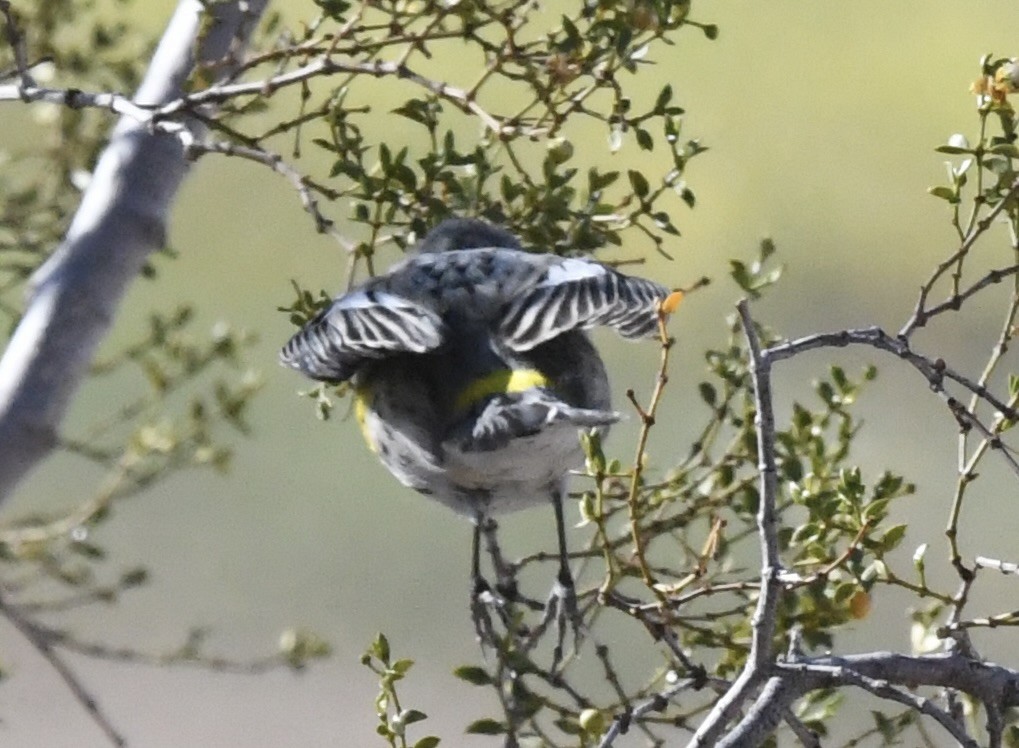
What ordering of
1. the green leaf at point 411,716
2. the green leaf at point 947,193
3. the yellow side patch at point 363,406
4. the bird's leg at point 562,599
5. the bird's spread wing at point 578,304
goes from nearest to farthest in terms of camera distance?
the green leaf at point 411,716
the green leaf at point 947,193
the bird's leg at point 562,599
the bird's spread wing at point 578,304
the yellow side patch at point 363,406

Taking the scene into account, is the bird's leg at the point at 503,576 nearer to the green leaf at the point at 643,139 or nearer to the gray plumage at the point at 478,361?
the gray plumage at the point at 478,361

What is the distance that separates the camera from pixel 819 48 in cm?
902

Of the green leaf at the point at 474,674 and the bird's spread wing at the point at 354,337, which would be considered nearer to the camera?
the green leaf at the point at 474,674

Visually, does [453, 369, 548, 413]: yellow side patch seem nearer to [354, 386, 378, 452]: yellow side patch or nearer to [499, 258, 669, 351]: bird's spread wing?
[499, 258, 669, 351]: bird's spread wing

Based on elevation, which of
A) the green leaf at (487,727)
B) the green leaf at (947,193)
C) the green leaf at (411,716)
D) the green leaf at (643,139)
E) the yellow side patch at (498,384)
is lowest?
the green leaf at (411,716)

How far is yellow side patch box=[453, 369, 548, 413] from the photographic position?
2.09 m

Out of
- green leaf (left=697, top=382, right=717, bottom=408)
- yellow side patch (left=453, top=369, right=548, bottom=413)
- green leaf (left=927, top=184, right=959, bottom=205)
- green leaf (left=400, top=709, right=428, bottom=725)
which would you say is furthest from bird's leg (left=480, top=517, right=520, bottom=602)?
green leaf (left=927, top=184, right=959, bottom=205)

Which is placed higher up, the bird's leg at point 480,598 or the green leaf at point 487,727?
the bird's leg at point 480,598

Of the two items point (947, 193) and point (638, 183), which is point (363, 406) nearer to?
point (638, 183)

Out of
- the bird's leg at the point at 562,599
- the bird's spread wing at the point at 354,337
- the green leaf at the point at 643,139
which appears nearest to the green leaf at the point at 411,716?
the bird's leg at the point at 562,599

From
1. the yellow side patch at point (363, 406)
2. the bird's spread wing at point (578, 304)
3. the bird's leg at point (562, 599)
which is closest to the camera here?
the bird's leg at point (562, 599)

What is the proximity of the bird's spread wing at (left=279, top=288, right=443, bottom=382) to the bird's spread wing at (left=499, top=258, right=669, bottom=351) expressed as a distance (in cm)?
11

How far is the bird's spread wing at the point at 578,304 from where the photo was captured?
2.00 metres

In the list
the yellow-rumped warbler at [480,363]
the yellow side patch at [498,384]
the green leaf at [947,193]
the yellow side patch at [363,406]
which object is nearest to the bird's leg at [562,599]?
the yellow-rumped warbler at [480,363]
